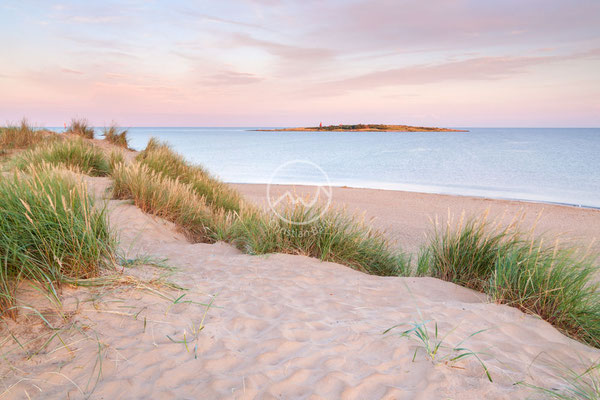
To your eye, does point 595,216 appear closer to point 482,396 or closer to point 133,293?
point 482,396

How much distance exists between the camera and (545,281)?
10.6 ft

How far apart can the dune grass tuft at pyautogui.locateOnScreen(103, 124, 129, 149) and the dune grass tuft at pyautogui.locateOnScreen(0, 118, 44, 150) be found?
3.40 m

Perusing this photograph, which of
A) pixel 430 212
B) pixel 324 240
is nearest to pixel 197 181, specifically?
pixel 324 240

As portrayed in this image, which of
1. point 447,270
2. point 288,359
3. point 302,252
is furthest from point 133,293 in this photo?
point 447,270

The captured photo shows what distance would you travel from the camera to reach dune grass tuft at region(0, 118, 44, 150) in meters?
12.9

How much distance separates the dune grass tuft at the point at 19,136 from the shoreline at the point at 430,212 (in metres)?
8.36

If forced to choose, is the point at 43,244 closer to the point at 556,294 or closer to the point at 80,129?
the point at 556,294

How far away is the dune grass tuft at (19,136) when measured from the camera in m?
12.9

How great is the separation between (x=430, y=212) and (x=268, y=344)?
36.3 feet

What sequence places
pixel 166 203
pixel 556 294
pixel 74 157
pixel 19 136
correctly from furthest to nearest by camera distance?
pixel 19 136 → pixel 74 157 → pixel 166 203 → pixel 556 294

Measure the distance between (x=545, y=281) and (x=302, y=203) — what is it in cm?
295

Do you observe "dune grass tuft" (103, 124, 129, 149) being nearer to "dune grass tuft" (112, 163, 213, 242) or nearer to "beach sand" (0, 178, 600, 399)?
"dune grass tuft" (112, 163, 213, 242)

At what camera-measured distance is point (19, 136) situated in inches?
528

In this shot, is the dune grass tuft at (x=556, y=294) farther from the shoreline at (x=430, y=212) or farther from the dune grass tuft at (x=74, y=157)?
the dune grass tuft at (x=74, y=157)
